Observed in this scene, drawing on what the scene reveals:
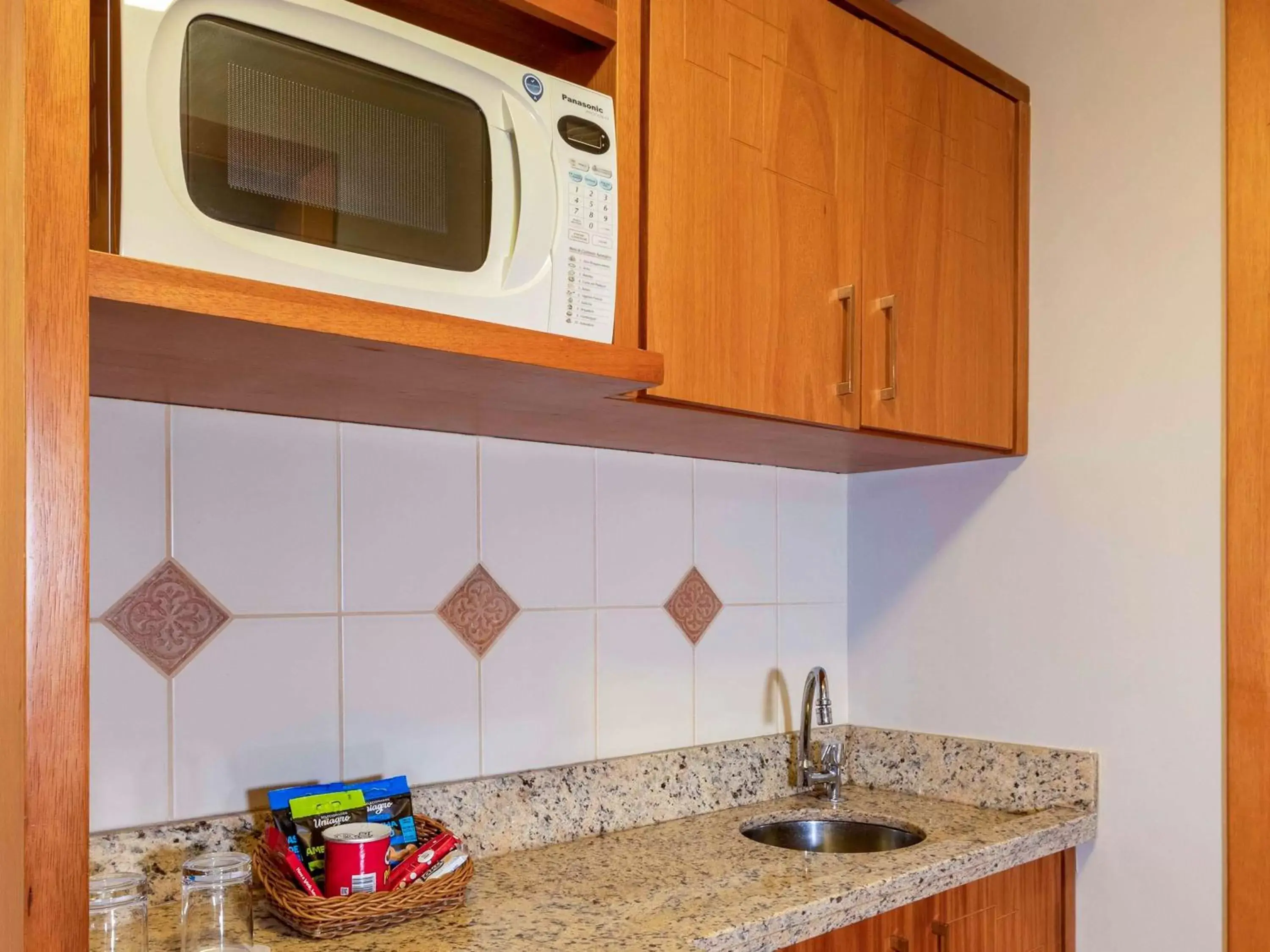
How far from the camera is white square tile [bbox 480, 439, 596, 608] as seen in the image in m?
1.54

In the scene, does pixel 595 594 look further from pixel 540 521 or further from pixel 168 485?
pixel 168 485

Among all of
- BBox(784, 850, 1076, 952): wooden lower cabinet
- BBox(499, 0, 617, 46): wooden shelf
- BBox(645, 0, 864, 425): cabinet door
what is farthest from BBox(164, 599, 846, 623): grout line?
BBox(499, 0, 617, 46): wooden shelf

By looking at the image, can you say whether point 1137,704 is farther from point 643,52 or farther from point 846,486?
point 643,52

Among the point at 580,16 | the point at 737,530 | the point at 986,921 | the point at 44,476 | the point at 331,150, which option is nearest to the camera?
the point at 44,476

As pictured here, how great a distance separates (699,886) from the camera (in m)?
1.33

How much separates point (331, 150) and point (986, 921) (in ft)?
4.48

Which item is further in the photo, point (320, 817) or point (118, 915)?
point (320, 817)

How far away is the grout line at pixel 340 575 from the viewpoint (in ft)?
4.48

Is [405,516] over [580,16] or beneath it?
beneath

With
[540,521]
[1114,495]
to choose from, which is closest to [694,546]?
[540,521]

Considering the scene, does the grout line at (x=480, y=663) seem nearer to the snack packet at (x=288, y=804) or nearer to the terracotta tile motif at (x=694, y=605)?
the snack packet at (x=288, y=804)

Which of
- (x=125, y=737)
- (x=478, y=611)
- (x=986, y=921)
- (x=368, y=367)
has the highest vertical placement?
(x=368, y=367)

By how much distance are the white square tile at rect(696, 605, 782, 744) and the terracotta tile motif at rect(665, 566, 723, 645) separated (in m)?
0.02

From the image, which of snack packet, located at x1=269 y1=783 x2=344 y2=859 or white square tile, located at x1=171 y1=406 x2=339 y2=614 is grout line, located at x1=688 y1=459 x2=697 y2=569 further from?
snack packet, located at x1=269 y1=783 x2=344 y2=859
